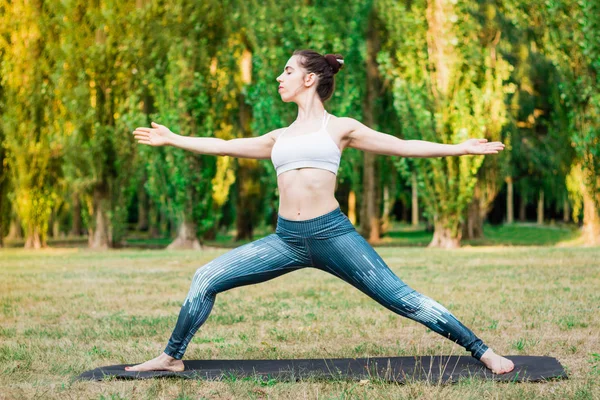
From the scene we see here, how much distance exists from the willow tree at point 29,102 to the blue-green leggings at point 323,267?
16.4 m

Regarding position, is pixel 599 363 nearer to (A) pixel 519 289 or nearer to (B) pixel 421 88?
(A) pixel 519 289

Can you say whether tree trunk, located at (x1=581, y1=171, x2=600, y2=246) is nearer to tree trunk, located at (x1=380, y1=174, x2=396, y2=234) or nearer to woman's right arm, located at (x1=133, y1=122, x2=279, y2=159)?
tree trunk, located at (x1=380, y1=174, x2=396, y2=234)

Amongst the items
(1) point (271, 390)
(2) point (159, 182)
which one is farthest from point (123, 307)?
(2) point (159, 182)

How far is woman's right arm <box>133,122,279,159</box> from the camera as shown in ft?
16.1

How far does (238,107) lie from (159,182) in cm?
437

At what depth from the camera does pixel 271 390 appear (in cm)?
421

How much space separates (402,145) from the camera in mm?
4688

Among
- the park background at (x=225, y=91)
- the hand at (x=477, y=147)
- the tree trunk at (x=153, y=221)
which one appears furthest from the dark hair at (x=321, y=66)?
the tree trunk at (x=153, y=221)

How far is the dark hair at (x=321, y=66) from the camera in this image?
478 centimetres

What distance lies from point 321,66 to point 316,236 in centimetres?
112

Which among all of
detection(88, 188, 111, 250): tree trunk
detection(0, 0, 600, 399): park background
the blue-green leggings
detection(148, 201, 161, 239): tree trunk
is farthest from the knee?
detection(148, 201, 161, 239): tree trunk

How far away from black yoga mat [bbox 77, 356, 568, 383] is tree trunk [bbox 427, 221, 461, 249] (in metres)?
13.9

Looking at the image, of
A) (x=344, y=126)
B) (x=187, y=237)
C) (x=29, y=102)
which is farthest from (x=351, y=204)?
(x=344, y=126)

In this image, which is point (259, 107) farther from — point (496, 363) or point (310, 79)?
point (496, 363)
